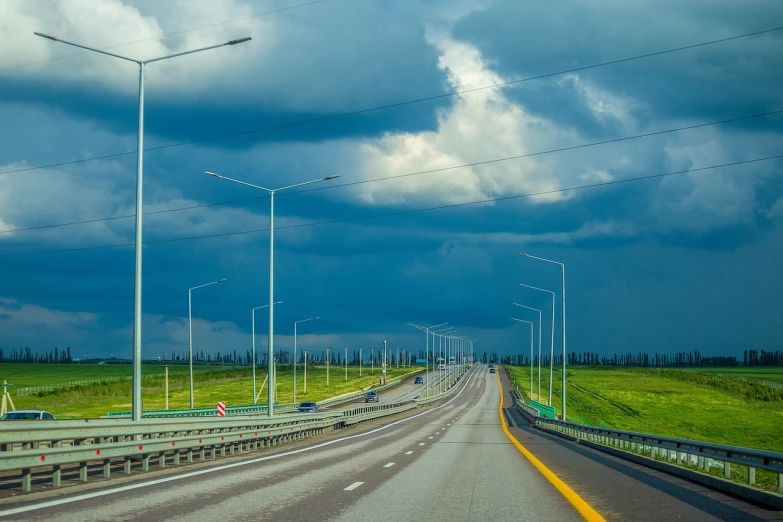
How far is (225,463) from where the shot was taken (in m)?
24.4

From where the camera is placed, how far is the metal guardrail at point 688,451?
16328 mm

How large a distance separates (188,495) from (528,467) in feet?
36.6

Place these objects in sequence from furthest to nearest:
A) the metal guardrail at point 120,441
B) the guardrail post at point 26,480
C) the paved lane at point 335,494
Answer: the metal guardrail at point 120,441, the guardrail post at point 26,480, the paved lane at point 335,494

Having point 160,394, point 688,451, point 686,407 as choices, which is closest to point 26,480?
point 688,451

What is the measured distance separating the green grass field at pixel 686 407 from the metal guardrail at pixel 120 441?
48.5 meters

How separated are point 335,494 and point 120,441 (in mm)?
6896

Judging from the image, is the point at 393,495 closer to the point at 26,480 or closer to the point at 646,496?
the point at 646,496

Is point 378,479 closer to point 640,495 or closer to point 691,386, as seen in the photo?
point 640,495

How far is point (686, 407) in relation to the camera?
12312cm

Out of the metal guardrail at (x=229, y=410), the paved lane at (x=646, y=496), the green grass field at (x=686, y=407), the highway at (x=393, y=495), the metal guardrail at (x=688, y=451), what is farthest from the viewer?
the green grass field at (x=686, y=407)

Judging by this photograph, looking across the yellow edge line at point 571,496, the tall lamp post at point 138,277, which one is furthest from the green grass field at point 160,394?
the yellow edge line at point 571,496

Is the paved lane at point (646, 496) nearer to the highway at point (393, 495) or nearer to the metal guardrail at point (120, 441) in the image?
the highway at point (393, 495)

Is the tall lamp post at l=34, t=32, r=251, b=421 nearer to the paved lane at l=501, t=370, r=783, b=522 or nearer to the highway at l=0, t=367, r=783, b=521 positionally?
the highway at l=0, t=367, r=783, b=521

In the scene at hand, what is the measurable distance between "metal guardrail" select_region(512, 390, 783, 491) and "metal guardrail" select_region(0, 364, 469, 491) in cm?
1204
